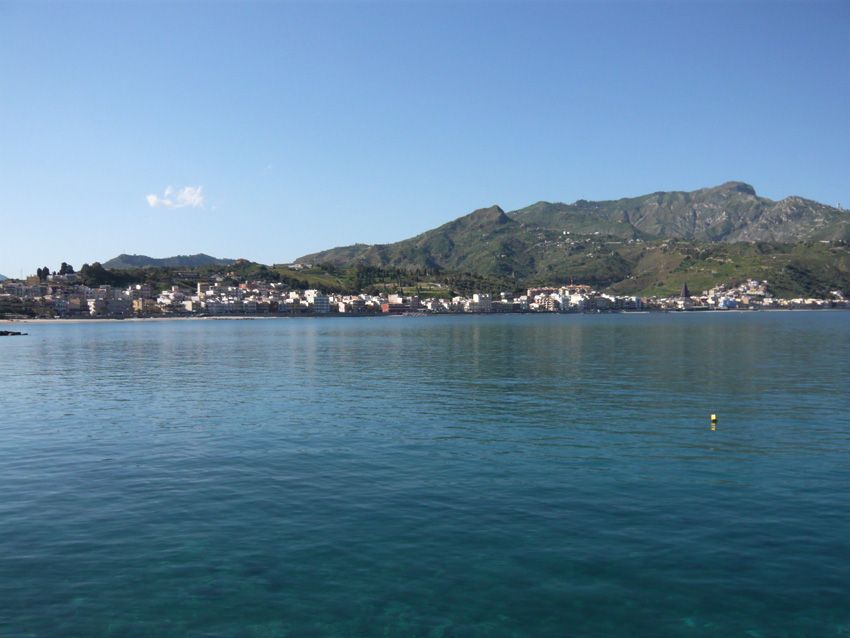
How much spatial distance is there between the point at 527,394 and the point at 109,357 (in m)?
62.0

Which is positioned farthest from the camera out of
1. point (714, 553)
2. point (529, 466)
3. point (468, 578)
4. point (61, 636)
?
point (529, 466)

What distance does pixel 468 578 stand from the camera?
16594 millimetres

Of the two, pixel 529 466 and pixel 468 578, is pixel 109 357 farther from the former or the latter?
pixel 468 578

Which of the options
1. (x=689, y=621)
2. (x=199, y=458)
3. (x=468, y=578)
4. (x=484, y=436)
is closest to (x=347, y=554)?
(x=468, y=578)

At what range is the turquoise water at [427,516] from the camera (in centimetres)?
1498

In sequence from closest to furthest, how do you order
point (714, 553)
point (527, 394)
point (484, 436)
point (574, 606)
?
1. point (574, 606)
2. point (714, 553)
3. point (484, 436)
4. point (527, 394)

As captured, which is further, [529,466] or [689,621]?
[529,466]

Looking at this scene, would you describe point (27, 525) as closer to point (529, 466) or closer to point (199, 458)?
point (199, 458)

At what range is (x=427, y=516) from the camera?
69.6 ft

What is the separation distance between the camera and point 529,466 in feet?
90.5

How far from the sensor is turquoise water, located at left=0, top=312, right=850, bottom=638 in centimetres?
1498

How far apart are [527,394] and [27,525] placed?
35.5m

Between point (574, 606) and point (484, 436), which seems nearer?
point (574, 606)

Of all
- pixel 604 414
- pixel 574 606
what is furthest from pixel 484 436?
pixel 574 606
